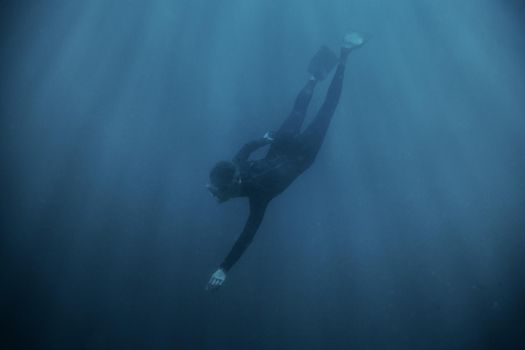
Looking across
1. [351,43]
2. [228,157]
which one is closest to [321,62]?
[351,43]

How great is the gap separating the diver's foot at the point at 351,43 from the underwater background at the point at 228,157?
13.1 feet

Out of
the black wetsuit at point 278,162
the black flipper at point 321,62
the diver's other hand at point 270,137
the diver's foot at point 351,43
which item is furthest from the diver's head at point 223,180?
the diver's foot at point 351,43

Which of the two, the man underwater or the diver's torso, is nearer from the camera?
the man underwater

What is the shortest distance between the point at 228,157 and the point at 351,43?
20.1ft

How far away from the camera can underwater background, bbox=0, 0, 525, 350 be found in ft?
32.4

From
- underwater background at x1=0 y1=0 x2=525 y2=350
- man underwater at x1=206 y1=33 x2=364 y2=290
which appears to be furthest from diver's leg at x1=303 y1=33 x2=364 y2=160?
underwater background at x1=0 y1=0 x2=525 y2=350

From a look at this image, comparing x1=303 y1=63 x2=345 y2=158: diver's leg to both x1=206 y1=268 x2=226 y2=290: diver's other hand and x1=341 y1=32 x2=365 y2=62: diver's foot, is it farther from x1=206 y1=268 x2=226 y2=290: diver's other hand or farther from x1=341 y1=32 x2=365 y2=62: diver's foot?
x1=206 y1=268 x2=226 y2=290: diver's other hand

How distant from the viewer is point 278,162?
4.85 m

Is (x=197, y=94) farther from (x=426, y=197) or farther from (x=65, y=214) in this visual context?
(x=426, y=197)

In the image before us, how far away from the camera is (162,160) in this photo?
11172 millimetres

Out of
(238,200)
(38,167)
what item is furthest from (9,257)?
(238,200)

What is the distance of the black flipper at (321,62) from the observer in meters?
6.22

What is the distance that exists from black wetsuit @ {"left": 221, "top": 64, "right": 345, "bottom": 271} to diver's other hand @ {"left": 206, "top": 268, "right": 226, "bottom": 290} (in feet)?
0.28

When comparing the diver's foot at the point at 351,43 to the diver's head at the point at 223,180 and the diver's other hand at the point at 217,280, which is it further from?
the diver's other hand at the point at 217,280
